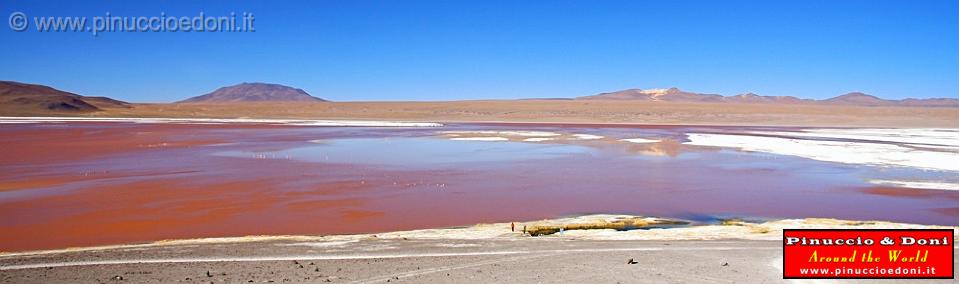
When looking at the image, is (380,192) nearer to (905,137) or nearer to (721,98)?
(905,137)

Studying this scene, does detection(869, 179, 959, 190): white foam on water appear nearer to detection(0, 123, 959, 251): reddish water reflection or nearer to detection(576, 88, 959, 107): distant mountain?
detection(0, 123, 959, 251): reddish water reflection

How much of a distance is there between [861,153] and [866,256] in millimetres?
22252

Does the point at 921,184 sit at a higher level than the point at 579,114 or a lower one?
lower

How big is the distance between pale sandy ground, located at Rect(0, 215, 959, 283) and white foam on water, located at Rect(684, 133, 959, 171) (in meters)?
14.7

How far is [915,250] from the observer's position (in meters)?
5.79

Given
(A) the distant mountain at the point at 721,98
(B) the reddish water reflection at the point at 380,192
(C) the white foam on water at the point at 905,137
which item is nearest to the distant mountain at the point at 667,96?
(A) the distant mountain at the point at 721,98

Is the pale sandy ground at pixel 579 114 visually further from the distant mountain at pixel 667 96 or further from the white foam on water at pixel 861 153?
the distant mountain at pixel 667 96

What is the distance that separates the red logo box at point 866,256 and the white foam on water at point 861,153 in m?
16.3

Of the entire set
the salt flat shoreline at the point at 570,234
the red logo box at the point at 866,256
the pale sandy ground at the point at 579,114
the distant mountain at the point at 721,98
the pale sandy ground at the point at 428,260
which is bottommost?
the salt flat shoreline at the point at 570,234

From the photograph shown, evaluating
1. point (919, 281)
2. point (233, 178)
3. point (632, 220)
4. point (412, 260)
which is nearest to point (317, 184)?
point (233, 178)

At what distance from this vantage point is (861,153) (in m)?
25.4

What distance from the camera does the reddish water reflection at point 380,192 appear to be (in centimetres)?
1131

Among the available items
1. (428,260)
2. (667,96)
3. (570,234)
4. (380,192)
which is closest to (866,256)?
(428,260)

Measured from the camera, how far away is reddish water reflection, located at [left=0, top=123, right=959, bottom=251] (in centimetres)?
1131
